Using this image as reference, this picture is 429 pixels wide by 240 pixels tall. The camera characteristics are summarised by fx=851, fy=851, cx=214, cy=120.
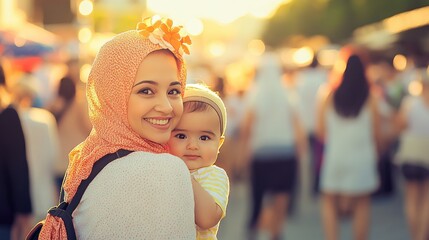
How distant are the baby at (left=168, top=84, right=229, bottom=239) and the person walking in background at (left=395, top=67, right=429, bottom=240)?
217 inches

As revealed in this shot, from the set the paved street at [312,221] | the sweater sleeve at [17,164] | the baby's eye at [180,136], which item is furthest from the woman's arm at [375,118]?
the baby's eye at [180,136]

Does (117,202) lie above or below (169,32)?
below

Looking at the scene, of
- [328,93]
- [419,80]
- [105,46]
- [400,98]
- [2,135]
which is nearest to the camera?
[105,46]

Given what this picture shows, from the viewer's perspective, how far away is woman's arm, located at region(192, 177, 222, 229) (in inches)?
108

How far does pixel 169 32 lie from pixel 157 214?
2.03 ft

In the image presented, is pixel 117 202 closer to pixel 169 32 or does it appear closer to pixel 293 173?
pixel 169 32

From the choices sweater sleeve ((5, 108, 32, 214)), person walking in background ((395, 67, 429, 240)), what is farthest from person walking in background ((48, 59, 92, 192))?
person walking in background ((395, 67, 429, 240))

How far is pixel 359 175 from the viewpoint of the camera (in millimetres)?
7852

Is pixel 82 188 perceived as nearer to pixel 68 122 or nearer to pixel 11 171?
pixel 11 171

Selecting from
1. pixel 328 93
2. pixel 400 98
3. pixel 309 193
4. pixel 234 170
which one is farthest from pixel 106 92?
pixel 234 170

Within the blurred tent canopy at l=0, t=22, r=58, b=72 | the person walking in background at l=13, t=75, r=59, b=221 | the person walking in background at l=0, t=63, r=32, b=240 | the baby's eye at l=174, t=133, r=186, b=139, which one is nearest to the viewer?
the baby's eye at l=174, t=133, r=186, b=139

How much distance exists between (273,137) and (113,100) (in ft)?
19.6

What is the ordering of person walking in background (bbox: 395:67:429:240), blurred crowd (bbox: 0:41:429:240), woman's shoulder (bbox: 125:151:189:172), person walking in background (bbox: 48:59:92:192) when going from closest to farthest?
woman's shoulder (bbox: 125:151:189:172)
blurred crowd (bbox: 0:41:429:240)
person walking in background (bbox: 48:59:92:192)
person walking in background (bbox: 395:67:429:240)

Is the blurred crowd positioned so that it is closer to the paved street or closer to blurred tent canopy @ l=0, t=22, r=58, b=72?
the paved street
